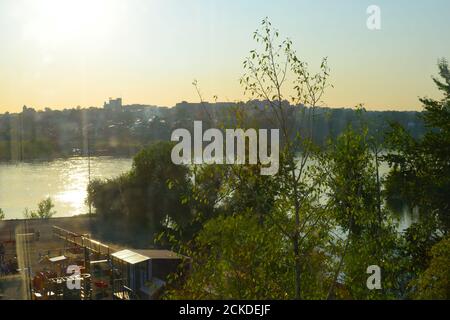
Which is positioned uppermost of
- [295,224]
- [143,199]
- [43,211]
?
[295,224]

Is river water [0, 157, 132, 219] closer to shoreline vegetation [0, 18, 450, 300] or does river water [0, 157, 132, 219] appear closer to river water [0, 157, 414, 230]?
river water [0, 157, 414, 230]

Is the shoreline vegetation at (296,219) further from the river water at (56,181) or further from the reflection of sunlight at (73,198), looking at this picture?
the reflection of sunlight at (73,198)

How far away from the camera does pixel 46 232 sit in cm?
1523

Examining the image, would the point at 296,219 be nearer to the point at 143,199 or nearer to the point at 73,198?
the point at 143,199

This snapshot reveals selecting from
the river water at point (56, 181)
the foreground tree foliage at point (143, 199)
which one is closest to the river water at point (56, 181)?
the river water at point (56, 181)

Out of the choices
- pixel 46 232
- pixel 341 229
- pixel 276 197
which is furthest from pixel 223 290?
pixel 46 232

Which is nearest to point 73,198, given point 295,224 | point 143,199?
point 143,199

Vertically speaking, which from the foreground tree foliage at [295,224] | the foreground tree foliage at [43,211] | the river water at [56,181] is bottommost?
the foreground tree foliage at [43,211]

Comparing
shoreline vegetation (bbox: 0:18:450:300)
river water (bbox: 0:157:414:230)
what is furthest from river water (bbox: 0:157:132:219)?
shoreline vegetation (bbox: 0:18:450:300)

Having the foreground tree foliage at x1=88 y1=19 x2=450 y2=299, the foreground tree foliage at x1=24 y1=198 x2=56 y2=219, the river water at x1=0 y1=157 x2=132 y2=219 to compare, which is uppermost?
the foreground tree foliage at x1=88 y1=19 x2=450 y2=299

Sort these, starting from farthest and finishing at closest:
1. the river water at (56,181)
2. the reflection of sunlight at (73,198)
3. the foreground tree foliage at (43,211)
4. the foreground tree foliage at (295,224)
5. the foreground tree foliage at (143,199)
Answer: the reflection of sunlight at (73,198) < the river water at (56,181) < the foreground tree foliage at (43,211) < the foreground tree foliage at (143,199) < the foreground tree foliage at (295,224)

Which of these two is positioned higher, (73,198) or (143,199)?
(143,199)

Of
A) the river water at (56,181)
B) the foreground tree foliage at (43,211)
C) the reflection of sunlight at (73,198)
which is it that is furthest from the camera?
the reflection of sunlight at (73,198)
